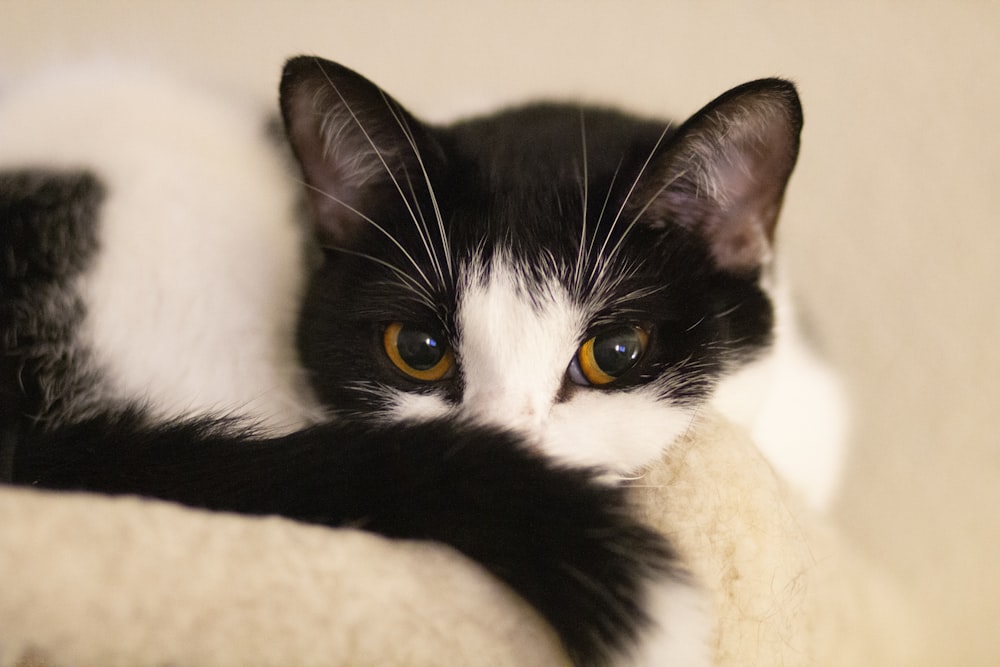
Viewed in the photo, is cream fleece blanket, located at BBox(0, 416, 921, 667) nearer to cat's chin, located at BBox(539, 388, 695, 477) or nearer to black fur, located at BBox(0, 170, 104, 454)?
cat's chin, located at BBox(539, 388, 695, 477)

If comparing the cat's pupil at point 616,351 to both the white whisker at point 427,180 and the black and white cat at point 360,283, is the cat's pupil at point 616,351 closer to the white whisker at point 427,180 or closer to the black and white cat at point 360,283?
the black and white cat at point 360,283

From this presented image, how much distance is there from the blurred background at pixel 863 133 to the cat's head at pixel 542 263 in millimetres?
430

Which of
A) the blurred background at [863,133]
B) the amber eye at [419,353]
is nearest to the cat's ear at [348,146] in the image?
the amber eye at [419,353]

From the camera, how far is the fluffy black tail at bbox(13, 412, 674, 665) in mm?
499

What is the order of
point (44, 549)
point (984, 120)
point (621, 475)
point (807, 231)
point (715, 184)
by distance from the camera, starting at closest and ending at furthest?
point (44, 549), point (621, 475), point (715, 184), point (984, 120), point (807, 231)

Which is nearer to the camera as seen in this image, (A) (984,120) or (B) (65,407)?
(B) (65,407)

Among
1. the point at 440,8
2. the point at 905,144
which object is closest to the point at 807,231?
the point at 905,144

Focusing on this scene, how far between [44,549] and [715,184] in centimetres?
70

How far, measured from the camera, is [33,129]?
0.88m

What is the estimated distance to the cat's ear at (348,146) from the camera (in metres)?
0.79

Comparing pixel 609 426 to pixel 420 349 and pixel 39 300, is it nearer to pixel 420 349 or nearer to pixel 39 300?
pixel 420 349

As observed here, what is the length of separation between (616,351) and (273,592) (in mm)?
418

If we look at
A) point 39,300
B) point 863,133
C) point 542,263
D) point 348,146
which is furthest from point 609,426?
point 863,133

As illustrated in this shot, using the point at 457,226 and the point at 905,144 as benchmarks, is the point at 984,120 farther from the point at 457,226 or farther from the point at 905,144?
the point at 457,226
